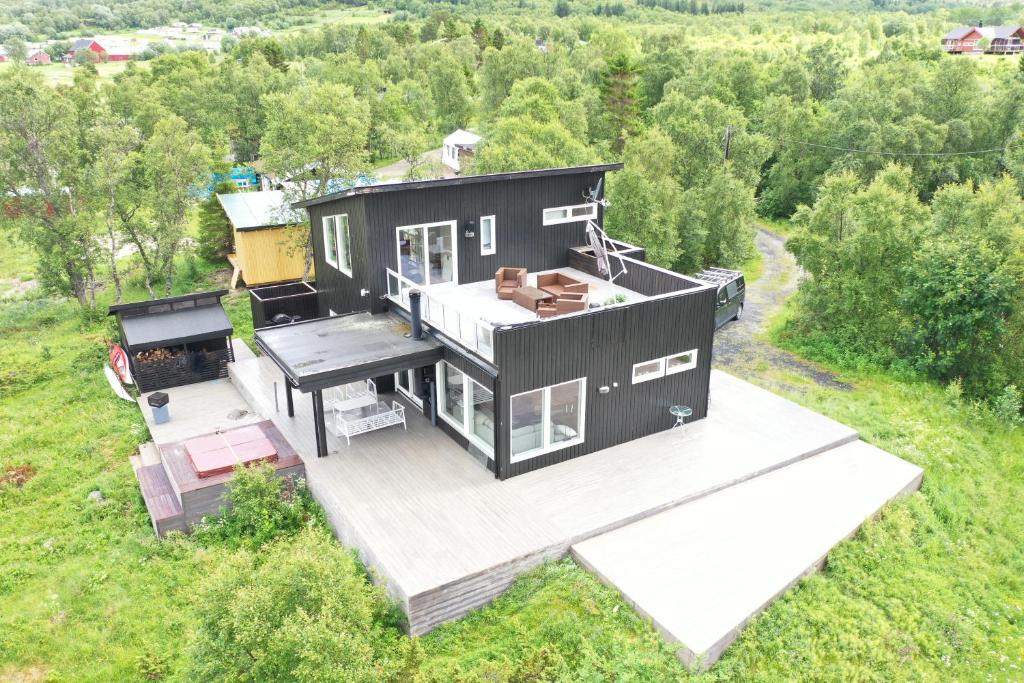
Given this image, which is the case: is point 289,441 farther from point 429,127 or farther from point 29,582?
point 429,127

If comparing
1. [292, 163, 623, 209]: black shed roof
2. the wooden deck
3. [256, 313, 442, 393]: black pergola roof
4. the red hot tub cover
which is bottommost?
the wooden deck

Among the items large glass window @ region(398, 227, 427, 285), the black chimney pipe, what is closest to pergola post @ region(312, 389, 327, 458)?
the black chimney pipe

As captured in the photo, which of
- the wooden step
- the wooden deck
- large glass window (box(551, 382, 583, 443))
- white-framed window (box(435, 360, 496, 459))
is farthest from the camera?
large glass window (box(551, 382, 583, 443))

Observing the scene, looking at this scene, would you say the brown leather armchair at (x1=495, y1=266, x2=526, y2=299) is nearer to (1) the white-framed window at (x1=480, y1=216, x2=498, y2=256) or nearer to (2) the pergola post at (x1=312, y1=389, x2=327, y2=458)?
(1) the white-framed window at (x1=480, y1=216, x2=498, y2=256)

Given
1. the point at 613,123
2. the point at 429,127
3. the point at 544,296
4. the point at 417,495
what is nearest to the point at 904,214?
the point at 544,296

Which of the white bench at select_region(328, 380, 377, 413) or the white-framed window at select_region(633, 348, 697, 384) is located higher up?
the white-framed window at select_region(633, 348, 697, 384)

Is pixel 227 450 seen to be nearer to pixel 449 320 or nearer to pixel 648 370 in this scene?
pixel 449 320
